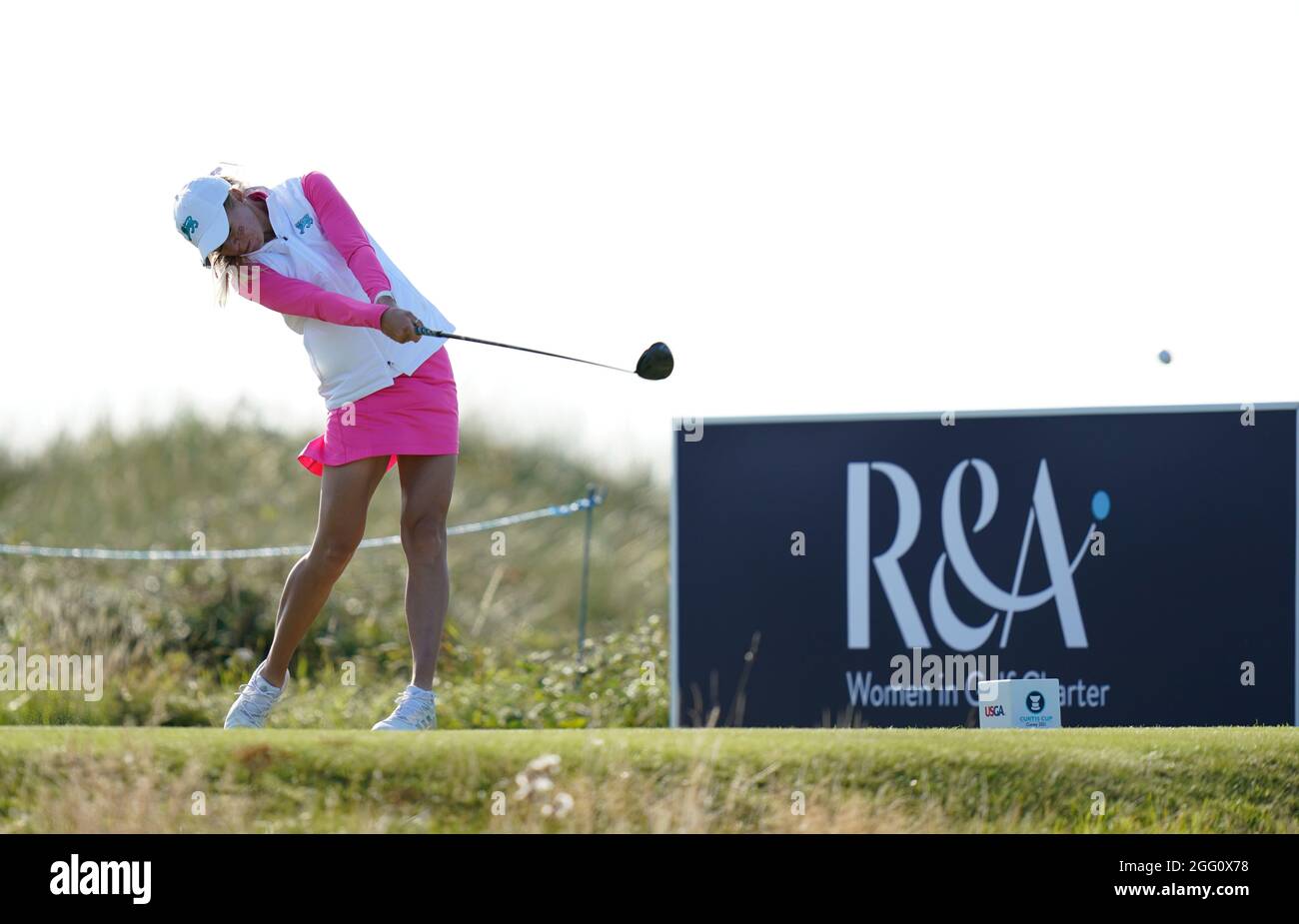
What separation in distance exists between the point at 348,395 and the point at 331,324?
0.23 m

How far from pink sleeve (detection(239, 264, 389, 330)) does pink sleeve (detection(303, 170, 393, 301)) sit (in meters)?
0.12

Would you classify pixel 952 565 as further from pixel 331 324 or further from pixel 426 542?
pixel 331 324

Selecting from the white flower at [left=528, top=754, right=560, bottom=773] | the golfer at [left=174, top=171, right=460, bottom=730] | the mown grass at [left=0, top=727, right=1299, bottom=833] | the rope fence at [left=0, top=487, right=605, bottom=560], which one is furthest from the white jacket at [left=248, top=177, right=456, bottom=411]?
the rope fence at [left=0, top=487, right=605, bottom=560]

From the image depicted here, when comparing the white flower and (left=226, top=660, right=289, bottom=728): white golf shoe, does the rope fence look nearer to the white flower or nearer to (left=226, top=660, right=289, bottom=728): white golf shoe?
(left=226, top=660, right=289, bottom=728): white golf shoe

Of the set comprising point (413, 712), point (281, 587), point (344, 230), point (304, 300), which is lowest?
point (413, 712)

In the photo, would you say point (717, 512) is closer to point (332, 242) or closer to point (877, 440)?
point (877, 440)

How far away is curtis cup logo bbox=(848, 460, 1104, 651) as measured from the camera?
30.0ft

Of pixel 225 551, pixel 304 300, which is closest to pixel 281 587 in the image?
pixel 225 551

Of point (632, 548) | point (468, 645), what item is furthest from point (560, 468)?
point (468, 645)

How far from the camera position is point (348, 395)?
514 centimetres

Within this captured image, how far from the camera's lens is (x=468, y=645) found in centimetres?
1138

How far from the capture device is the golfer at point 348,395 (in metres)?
5.05
